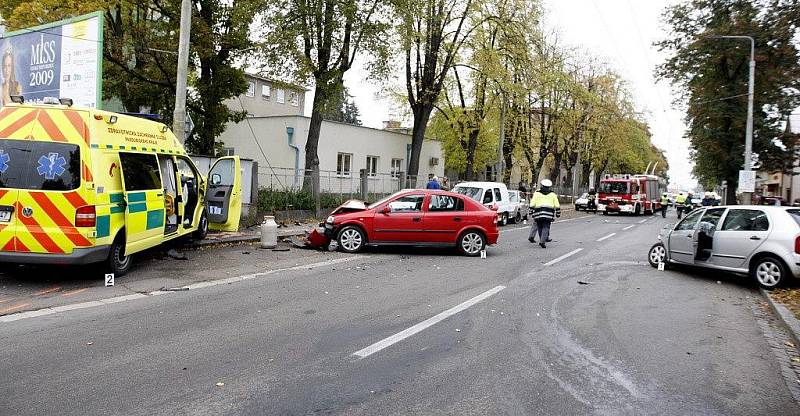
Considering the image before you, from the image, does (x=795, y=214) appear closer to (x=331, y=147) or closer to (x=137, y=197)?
(x=137, y=197)

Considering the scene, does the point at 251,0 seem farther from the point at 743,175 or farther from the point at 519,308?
the point at 743,175

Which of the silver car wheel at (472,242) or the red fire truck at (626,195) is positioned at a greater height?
the red fire truck at (626,195)

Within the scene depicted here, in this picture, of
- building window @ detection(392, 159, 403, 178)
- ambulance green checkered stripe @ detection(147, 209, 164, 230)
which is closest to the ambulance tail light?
ambulance green checkered stripe @ detection(147, 209, 164, 230)

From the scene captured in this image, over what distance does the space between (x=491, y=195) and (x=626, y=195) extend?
56.1ft

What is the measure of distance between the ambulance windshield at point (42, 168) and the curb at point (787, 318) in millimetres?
9150

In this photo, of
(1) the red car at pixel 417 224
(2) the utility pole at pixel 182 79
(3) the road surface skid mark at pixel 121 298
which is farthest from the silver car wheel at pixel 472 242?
(2) the utility pole at pixel 182 79

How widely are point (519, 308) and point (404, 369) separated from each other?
3.08m

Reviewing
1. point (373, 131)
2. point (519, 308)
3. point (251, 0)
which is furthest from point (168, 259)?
point (373, 131)

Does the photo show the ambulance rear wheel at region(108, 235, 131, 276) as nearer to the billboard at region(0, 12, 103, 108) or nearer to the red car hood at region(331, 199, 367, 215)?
the red car hood at region(331, 199, 367, 215)

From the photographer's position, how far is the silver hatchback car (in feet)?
31.9

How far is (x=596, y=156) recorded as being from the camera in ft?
195

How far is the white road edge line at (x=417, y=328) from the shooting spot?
561 cm

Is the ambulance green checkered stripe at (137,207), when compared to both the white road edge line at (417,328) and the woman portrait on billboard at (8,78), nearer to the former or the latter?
the white road edge line at (417,328)

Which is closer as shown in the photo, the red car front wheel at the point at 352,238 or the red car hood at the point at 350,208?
the red car front wheel at the point at 352,238
